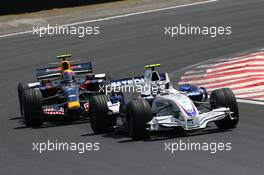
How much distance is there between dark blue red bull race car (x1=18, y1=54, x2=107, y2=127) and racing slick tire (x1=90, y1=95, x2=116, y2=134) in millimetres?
1726

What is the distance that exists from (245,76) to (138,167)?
935 cm

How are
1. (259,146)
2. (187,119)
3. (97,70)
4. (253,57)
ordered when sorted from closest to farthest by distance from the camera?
(259,146) < (187,119) < (253,57) < (97,70)

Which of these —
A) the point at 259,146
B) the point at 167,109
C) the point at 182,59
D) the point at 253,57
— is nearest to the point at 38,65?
the point at 182,59

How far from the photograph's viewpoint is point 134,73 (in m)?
25.0

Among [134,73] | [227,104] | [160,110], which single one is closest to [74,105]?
[160,110]

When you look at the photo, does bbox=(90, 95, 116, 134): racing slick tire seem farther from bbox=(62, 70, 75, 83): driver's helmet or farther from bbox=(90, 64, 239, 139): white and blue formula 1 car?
bbox=(62, 70, 75, 83): driver's helmet

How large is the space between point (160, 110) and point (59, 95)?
3788 mm

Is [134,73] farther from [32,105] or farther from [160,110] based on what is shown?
[160,110]

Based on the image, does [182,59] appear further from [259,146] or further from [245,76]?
[259,146]

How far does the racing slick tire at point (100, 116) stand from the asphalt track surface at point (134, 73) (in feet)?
0.79

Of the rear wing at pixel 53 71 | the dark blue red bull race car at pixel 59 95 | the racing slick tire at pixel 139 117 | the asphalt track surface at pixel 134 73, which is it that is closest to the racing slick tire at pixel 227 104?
the asphalt track surface at pixel 134 73

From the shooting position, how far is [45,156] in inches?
571

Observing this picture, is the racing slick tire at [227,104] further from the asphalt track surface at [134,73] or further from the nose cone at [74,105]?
the nose cone at [74,105]

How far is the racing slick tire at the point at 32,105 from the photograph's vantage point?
1789 centimetres
